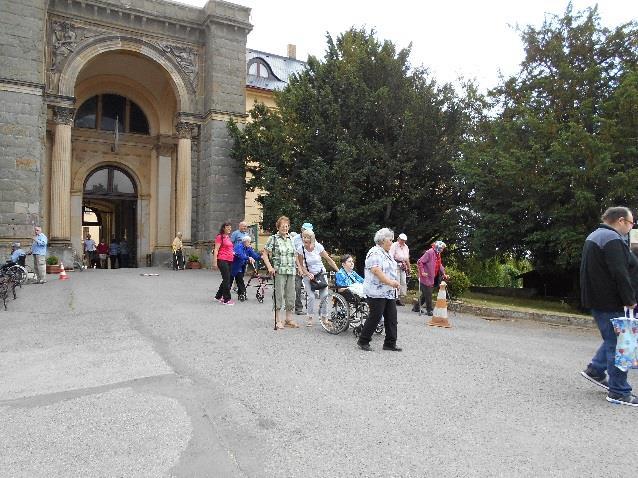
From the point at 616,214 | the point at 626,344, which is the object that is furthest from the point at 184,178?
the point at 626,344

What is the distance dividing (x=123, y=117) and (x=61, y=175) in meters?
6.33

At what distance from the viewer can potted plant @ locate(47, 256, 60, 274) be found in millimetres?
19516

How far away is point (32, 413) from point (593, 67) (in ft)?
50.1

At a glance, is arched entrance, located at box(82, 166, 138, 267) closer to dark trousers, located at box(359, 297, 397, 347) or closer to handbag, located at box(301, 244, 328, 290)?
handbag, located at box(301, 244, 328, 290)

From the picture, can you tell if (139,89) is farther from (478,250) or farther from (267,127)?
(478,250)

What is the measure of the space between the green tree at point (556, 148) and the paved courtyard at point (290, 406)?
614cm

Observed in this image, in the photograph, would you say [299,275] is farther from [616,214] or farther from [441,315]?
[616,214]

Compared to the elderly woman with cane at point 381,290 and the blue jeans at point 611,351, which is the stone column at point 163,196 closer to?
the elderly woman with cane at point 381,290

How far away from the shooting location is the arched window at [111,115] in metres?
26.1

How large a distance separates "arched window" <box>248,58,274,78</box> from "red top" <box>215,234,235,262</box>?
25223 mm

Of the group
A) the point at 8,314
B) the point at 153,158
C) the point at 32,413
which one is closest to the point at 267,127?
the point at 153,158

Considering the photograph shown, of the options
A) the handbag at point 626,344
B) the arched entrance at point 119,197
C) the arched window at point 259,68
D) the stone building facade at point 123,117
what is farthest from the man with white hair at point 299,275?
the arched window at point 259,68

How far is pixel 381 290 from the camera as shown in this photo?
22.3 feet

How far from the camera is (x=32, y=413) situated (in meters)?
4.30
